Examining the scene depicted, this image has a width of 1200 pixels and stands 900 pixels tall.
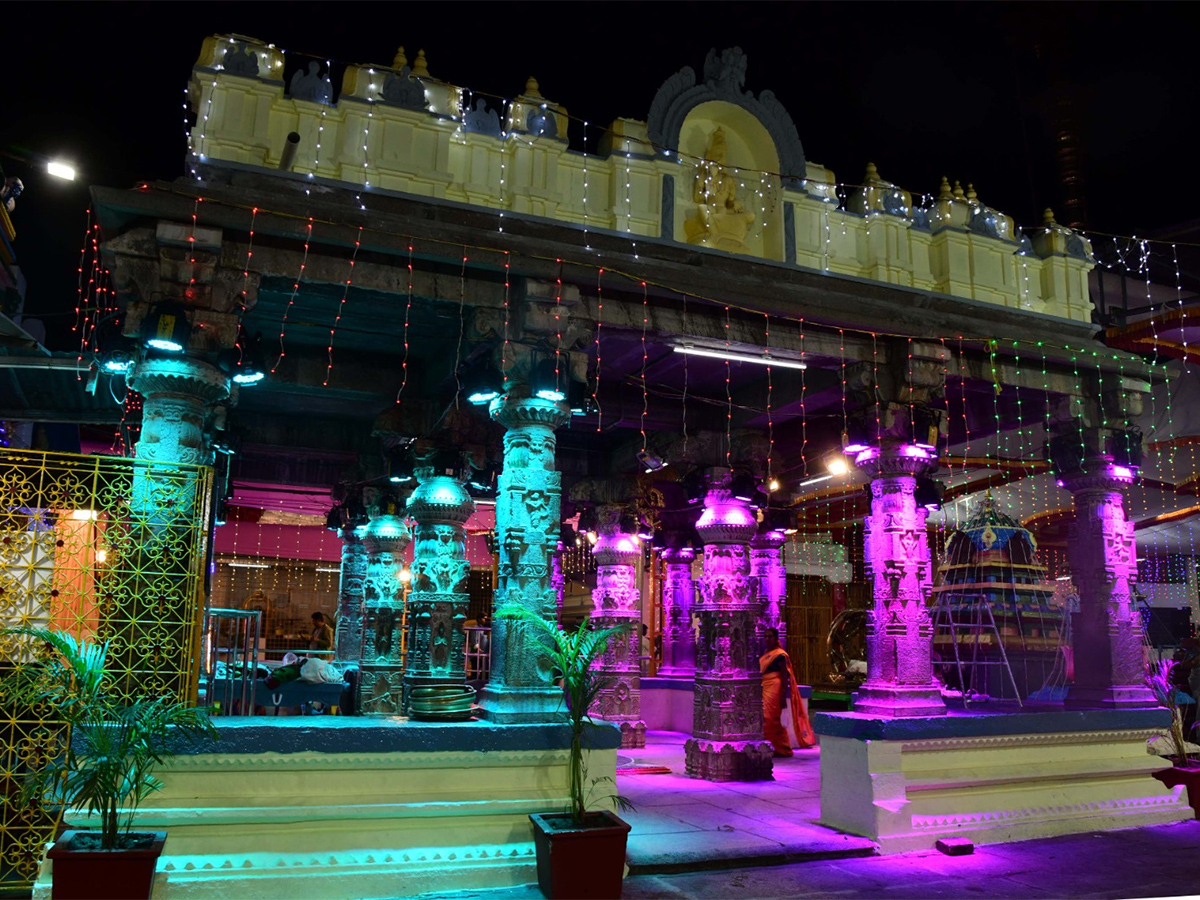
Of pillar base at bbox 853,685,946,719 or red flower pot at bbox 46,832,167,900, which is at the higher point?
pillar base at bbox 853,685,946,719

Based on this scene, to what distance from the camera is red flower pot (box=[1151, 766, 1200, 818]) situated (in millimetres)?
8922

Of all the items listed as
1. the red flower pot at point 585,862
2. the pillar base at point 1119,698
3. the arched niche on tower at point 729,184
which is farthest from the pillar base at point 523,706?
the pillar base at point 1119,698

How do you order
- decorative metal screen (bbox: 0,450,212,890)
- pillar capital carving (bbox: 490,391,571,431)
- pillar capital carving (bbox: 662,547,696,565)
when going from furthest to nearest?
pillar capital carving (bbox: 662,547,696,565), pillar capital carving (bbox: 490,391,571,431), decorative metal screen (bbox: 0,450,212,890)

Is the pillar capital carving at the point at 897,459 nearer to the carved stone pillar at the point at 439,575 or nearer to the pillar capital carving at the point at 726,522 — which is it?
the pillar capital carving at the point at 726,522

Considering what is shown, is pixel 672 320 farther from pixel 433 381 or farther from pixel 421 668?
pixel 421 668

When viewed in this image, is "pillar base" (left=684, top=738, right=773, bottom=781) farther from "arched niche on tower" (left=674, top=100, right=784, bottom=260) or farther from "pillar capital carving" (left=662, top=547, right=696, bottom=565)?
"arched niche on tower" (left=674, top=100, right=784, bottom=260)

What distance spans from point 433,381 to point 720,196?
374 centimetres

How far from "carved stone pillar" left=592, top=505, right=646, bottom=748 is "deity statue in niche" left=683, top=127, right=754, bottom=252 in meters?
5.15

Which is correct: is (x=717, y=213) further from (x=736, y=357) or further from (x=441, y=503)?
(x=441, y=503)

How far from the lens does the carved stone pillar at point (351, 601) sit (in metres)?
14.1

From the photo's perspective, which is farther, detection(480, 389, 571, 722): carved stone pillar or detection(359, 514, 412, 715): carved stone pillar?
detection(359, 514, 412, 715): carved stone pillar

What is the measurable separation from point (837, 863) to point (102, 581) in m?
5.98

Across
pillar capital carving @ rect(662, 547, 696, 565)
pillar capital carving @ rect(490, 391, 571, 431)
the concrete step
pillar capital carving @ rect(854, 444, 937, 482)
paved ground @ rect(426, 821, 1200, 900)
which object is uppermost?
pillar capital carving @ rect(490, 391, 571, 431)

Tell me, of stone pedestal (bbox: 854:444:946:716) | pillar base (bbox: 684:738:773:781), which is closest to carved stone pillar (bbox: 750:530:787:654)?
pillar base (bbox: 684:738:773:781)
